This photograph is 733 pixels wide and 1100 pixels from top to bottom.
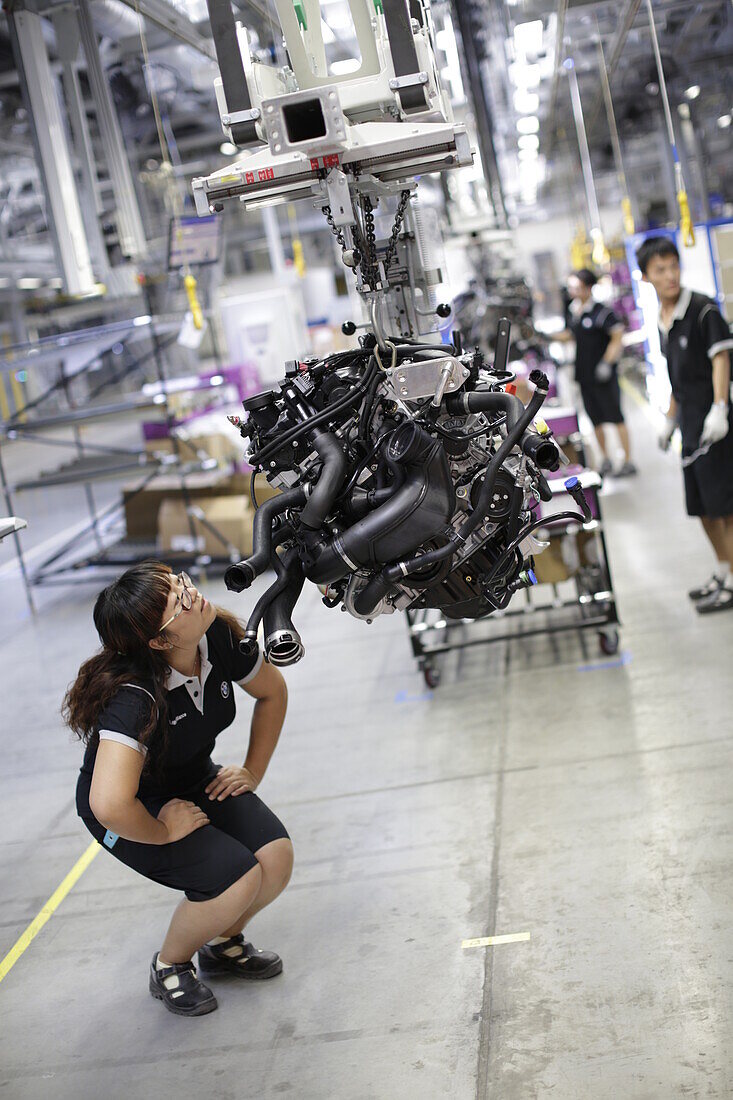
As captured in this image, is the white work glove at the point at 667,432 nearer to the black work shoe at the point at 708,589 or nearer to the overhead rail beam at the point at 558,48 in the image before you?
the black work shoe at the point at 708,589

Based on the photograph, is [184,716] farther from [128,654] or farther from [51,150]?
[51,150]

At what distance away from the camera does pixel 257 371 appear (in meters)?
12.8

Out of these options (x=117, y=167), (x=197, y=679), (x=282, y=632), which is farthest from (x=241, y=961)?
(x=117, y=167)

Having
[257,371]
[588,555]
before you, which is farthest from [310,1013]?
[257,371]

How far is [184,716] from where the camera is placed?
2.93 m

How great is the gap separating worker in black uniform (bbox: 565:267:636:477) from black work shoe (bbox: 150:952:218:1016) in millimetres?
6509

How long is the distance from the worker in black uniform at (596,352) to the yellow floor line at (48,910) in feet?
19.1

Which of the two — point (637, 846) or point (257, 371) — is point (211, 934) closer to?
point (637, 846)

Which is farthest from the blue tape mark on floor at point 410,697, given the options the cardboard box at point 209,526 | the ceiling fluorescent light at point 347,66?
the cardboard box at point 209,526

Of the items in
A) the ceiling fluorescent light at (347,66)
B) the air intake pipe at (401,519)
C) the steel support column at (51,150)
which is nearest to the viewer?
the air intake pipe at (401,519)

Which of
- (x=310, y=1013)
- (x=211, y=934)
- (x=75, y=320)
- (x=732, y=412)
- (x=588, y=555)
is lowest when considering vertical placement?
(x=310, y=1013)

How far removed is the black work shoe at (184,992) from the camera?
296cm

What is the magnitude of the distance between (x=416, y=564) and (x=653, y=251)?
2.92 m

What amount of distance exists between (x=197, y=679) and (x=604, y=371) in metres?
6.25
